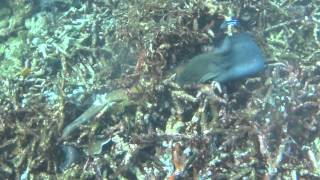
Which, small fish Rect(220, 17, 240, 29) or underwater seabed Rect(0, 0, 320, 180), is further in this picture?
small fish Rect(220, 17, 240, 29)

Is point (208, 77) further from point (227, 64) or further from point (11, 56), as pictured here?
point (11, 56)

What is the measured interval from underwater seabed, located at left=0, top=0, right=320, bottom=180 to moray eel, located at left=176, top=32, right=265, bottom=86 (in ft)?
0.04

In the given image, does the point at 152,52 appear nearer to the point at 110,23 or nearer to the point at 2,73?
the point at 110,23

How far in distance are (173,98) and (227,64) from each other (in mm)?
648

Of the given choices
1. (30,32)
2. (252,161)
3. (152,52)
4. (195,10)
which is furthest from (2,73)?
(252,161)

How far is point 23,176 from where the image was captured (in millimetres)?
4141

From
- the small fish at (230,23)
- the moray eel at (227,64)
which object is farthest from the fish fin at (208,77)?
the small fish at (230,23)

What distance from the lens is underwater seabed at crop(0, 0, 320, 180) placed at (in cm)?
396

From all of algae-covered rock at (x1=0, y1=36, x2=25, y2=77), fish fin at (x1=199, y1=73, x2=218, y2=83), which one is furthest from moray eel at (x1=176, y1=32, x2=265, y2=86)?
algae-covered rock at (x1=0, y1=36, x2=25, y2=77)

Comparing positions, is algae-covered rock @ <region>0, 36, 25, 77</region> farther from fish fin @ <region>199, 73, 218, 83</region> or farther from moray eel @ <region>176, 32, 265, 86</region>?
fish fin @ <region>199, 73, 218, 83</region>

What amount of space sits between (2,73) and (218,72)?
2588mm

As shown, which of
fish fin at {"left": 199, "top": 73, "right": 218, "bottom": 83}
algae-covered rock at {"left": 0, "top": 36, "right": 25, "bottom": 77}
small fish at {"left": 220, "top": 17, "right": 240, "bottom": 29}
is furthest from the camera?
algae-covered rock at {"left": 0, "top": 36, "right": 25, "bottom": 77}

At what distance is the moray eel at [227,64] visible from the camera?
423 cm

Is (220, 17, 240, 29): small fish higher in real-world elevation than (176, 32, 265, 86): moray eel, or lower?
higher
